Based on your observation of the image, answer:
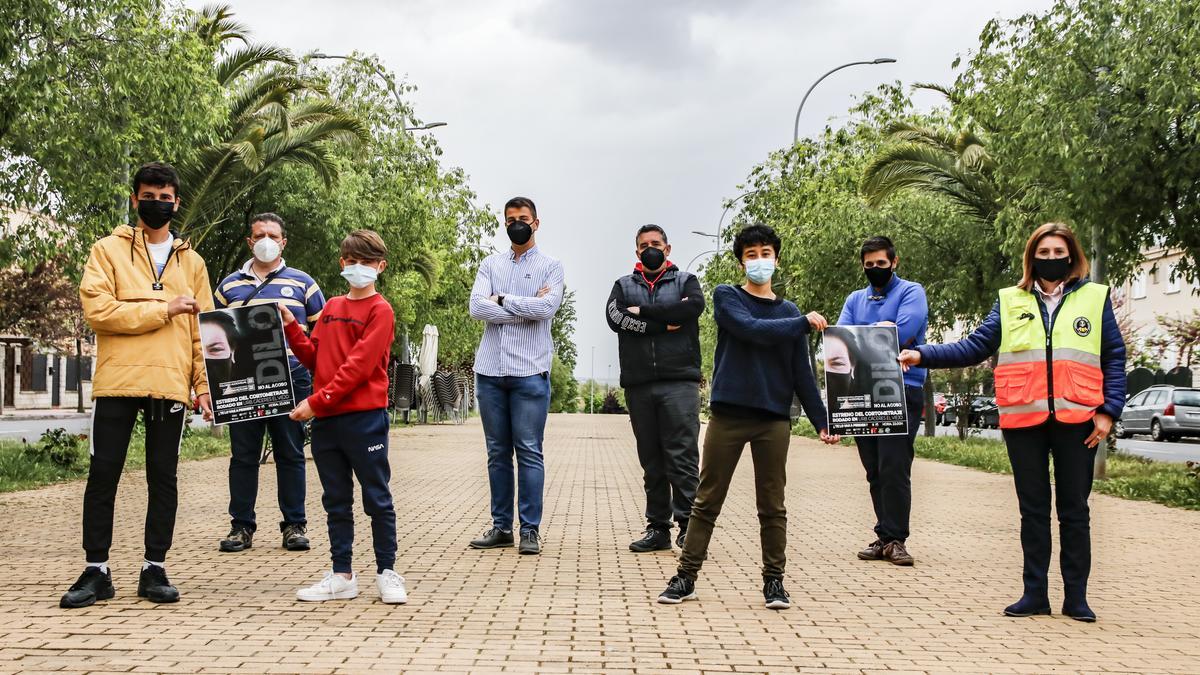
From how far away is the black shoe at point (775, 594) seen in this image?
5.73 meters

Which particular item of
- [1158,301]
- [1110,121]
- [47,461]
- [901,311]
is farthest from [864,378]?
[1158,301]

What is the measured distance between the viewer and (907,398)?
7207 millimetres

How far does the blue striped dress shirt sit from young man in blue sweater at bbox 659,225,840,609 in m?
1.87

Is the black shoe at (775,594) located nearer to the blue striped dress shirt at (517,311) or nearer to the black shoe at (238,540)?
the blue striped dress shirt at (517,311)

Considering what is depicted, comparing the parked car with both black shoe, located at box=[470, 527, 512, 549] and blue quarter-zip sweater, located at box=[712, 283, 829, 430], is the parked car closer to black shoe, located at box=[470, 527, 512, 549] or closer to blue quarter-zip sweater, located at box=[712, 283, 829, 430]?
black shoe, located at box=[470, 527, 512, 549]

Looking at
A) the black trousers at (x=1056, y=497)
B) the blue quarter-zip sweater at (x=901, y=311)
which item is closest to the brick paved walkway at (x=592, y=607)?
the black trousers at (x=1056, y=497)

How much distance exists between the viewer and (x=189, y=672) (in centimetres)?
428

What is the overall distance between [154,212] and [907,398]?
173 inches

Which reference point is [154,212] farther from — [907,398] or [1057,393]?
[1057,393]

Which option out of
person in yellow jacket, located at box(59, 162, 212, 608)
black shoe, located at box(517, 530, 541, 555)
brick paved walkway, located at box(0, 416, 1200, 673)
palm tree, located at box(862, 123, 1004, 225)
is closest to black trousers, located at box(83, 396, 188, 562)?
person in yellow jacket, located at box(59, 162, 212, 608)

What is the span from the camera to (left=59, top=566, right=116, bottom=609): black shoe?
17.6ft

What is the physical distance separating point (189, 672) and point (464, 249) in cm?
3304

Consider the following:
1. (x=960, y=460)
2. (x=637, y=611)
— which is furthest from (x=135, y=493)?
(x=960, y=460)

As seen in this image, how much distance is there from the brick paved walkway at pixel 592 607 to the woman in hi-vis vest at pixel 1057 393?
387mm
